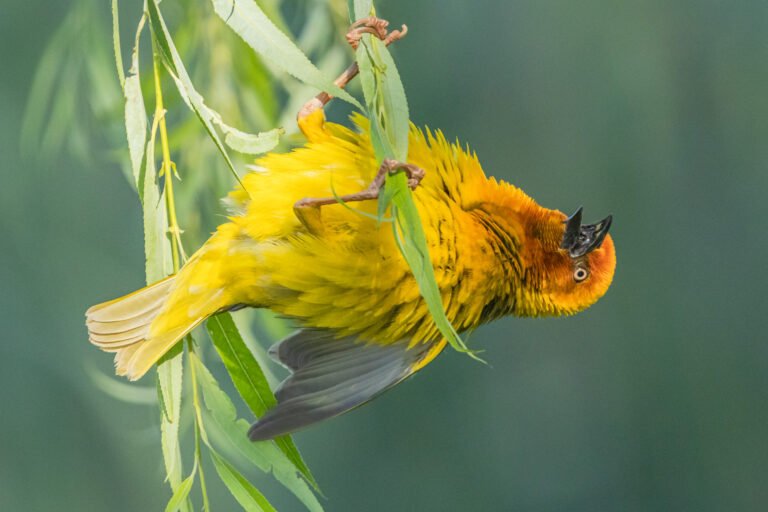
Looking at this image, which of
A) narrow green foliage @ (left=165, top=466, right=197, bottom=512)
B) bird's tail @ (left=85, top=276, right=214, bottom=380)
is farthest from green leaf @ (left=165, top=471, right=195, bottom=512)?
bird's tail @ (left=85, top=276, right=214, bottom=380)

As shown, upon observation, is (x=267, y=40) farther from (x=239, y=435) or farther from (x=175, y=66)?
(x=239, y=435)

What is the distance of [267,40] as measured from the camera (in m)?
0.84

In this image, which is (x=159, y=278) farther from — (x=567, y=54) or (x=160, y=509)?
(x=567, y=54)

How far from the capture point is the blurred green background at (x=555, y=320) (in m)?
2.62

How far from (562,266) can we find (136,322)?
68 centimetres

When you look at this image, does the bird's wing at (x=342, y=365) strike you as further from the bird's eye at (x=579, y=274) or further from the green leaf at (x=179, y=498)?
the green leaf at (x=179, y=498)

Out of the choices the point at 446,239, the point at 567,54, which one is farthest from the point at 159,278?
the point at 567,54

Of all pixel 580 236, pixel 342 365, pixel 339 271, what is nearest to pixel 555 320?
pixel 580 236

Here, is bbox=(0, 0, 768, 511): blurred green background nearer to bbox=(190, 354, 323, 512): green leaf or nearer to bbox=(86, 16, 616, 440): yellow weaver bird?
bbox=(86, 16, 616, 440): yellow weaver bird

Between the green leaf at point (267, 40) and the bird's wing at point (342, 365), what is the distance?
67 cm

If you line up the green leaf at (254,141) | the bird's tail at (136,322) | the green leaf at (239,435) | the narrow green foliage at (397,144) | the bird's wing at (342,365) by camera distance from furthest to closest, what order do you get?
the bird's wing at (342,365) → the bird's tail at (136,322) → the green leaf at (239,435) → the green leaf at (254,141) → the narrow green foliage at (397,144)

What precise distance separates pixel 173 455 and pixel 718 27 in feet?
8.42

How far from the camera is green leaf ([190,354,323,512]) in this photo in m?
1.09

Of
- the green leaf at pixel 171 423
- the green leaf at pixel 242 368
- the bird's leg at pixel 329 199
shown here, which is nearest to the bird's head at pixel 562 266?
the bird's leg at pixel 329 199
